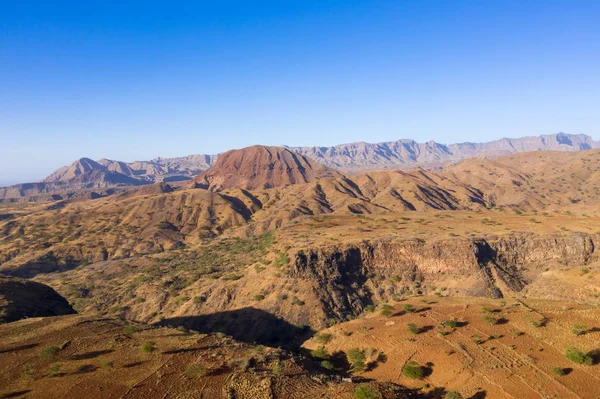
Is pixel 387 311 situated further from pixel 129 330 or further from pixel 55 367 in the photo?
pixel 55 367

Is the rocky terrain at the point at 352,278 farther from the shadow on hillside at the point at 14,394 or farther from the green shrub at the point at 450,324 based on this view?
the green shrub at the point at 450,324

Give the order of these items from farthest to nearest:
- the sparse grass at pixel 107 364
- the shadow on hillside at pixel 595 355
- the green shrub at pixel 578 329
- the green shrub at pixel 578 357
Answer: the green shrub at pixel 578 329, the shadow on hillside at pixel 595 355, the green shrub at pixel 578 357, the sparse grass at pixel 107 364

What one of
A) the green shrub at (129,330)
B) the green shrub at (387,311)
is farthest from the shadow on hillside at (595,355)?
the green shrub at (129,330)

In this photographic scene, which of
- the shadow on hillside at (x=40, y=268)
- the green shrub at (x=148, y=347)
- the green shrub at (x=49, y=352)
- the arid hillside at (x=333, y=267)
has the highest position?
the green shrub at (x=49, y=352)

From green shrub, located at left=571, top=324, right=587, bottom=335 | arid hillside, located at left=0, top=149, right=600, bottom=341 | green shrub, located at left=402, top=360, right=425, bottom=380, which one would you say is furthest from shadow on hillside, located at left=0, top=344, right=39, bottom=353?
green shrub, located at left=571, top=324, right=587, bottom=335

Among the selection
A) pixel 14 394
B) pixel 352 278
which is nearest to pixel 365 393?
pixel 14 394

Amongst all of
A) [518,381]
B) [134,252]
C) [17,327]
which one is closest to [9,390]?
[17,327]

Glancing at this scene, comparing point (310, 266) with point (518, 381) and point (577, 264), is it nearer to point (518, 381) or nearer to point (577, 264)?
point (518, 381)
